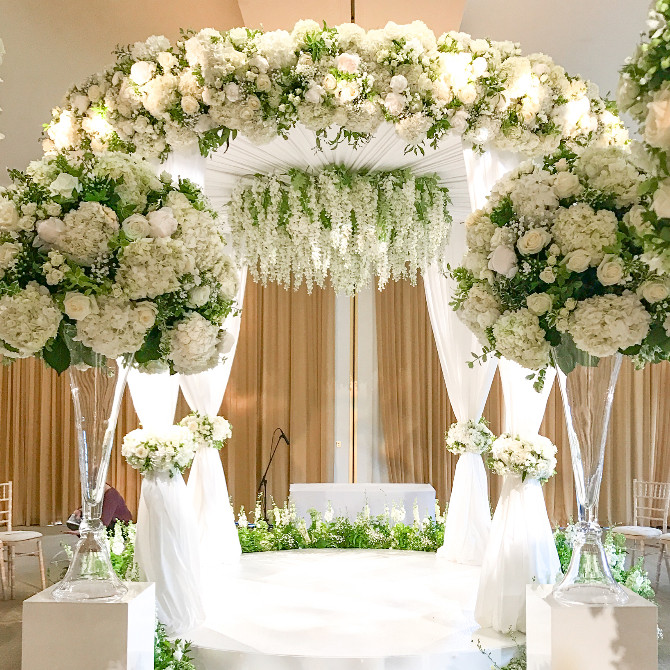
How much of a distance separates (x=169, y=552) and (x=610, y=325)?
8.62ft

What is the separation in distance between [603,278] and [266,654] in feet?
8.03

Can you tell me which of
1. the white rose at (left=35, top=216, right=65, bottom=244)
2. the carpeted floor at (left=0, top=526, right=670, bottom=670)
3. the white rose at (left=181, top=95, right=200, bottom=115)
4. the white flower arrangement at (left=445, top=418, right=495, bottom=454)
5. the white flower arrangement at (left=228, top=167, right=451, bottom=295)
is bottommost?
the carpeted floor at (left=0, top=526, right=670, bottom=670)

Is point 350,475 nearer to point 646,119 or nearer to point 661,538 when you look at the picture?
point 661,538

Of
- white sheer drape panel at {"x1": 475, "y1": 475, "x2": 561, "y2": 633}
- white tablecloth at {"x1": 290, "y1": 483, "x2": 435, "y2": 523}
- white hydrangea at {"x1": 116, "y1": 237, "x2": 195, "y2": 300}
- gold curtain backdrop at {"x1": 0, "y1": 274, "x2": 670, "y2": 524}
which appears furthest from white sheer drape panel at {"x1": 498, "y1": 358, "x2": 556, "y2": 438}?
gold curtain backdrop at {"x1": 0, "y1": 274, "x2": 670, "y2": 524}

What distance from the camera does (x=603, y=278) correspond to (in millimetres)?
2160

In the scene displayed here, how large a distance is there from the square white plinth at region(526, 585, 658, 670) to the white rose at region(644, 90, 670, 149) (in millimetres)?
1402

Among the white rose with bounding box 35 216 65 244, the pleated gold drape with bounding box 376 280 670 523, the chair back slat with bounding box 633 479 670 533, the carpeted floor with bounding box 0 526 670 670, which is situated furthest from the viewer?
the pleated gold drape with bounding box 376 280 670 523

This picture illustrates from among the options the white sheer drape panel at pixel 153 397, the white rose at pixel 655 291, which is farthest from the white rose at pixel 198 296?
the white sheer drape panel at pixel 153 397

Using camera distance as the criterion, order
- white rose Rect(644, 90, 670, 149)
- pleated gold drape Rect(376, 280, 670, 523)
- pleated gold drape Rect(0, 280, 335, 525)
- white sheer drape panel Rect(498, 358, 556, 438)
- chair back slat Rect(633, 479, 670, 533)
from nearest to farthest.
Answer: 1. white rose Rect(644, 90, 670, 149)
2. white sheer drape panel Rect(498, 358, 556, 438)
3. chair back slat Rect(633, 479, 670, 533)
4. pleated gold drape Rect(376, 280, 670, 523)
5. pleated gold drape Rect(0, 280, 335, 525)

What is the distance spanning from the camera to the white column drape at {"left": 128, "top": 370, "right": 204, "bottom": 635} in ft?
12.8

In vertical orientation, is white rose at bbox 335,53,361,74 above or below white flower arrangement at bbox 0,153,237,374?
above

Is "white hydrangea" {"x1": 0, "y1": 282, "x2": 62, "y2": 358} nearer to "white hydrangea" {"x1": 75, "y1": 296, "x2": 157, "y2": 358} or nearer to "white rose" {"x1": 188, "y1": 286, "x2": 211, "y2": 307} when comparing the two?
"white hydrangea" {"x1": 75, "y1": 296, "x2": 157, "y2": 358}

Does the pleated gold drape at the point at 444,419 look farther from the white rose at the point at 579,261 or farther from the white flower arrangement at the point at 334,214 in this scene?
the white rose at the point at 579,261

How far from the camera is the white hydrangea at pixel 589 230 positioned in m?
2.20
